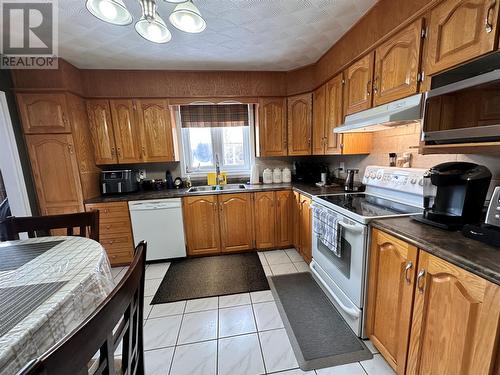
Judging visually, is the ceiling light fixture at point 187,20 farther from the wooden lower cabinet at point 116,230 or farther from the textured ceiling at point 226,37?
the wooden lower cabinet at point 116,230

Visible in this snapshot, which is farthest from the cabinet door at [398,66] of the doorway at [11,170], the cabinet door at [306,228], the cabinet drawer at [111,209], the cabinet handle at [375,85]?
the doorway at [11,170]

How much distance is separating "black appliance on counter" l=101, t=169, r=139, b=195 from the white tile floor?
1.34m

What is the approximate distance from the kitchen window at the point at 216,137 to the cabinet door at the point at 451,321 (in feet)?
8.78

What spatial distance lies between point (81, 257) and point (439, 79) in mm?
2106

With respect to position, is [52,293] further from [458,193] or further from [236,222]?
[236,222]

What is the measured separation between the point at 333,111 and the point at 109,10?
205 centimetres

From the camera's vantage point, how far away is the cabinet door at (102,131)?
2.69 meters

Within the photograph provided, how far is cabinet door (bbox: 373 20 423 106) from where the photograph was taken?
4.50 feet

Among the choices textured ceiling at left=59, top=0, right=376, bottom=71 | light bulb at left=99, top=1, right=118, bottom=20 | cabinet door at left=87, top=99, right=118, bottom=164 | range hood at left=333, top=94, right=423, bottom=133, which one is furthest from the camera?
cabinet door at left=87, top=99, right=118, bottom=164

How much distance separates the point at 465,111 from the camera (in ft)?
3.58

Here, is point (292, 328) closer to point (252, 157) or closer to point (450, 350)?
point (450, 350)

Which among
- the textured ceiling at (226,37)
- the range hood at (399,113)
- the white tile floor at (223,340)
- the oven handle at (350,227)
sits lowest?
the white tile floor at (223,340)

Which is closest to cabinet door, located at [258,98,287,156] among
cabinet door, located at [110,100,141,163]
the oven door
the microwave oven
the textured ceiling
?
the textured ceiling

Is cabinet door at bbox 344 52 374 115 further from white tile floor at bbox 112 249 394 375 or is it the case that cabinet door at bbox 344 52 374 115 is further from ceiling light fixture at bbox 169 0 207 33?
white tile floor at bbox 112 249 394 375
